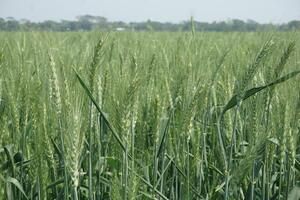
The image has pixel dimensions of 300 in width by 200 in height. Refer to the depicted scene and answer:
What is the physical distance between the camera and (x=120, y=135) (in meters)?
1.23

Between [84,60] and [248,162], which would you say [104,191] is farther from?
[248,162]

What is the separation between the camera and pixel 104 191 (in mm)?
1742

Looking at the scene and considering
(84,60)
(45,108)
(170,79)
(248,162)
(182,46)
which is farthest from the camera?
(182,46)

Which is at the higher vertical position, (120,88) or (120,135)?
(120,88)

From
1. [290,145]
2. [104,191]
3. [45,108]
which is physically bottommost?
[104,191]

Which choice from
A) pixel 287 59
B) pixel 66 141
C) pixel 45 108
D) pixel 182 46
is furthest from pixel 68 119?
pixel 182 46

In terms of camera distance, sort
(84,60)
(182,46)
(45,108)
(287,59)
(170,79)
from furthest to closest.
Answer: (182,46) < (170,79) < (84,60) < (287,59) < (45,108)

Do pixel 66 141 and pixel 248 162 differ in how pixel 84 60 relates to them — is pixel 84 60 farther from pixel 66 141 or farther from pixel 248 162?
pixel 248 162

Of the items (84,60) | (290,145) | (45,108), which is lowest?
(290,145)

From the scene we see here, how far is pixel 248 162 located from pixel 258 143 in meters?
0.07

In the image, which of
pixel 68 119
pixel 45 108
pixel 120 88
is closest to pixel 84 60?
pixel 45 108

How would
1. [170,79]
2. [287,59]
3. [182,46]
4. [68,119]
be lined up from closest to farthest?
1. [68,119]
2. [287,59]
3. [170,79]
4. [182,46]

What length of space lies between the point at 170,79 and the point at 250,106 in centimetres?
42

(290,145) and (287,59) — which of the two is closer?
(290,145)
